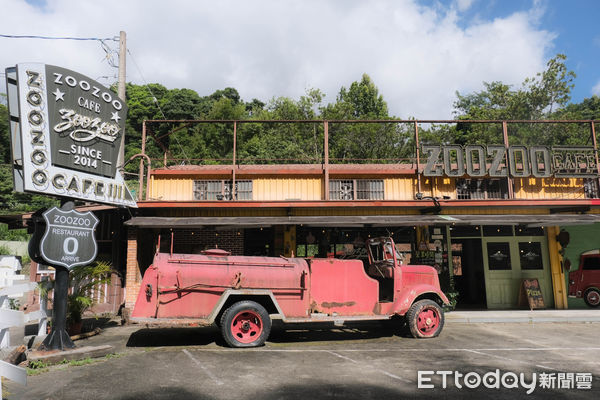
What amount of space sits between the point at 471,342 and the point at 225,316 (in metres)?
5.46

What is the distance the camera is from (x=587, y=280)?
13.5 metres

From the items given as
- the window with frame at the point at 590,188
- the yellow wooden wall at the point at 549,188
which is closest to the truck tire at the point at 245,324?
the yellow wooden wall at the point at 549,188

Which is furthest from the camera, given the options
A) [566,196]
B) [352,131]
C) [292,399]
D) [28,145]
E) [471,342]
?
[352,131]

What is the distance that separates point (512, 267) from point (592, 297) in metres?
2.74

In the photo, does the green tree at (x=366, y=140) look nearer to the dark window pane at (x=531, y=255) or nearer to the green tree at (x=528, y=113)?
the green tree at (x=528, y=113)

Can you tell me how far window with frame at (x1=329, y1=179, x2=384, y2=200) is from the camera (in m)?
14.8

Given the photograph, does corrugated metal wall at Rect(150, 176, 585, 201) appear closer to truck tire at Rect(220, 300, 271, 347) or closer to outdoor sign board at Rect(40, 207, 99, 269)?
outdoor sign board at Rect(40, 207, 99, 269)

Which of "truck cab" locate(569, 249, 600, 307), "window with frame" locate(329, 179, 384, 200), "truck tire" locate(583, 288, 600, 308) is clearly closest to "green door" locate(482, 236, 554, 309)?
"truck cab" locate(569, 249, 600, 307)

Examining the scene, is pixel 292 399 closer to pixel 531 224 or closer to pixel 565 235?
pixel 531 224

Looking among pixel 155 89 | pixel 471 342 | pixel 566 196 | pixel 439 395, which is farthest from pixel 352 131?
pixel 155 89

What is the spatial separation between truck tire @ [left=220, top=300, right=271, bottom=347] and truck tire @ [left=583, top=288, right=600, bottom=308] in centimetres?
1215

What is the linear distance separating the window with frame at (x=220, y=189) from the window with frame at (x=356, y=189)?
10.7ft

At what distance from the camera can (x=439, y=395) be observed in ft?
16.7

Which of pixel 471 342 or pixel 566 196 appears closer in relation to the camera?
pixel 471 342
